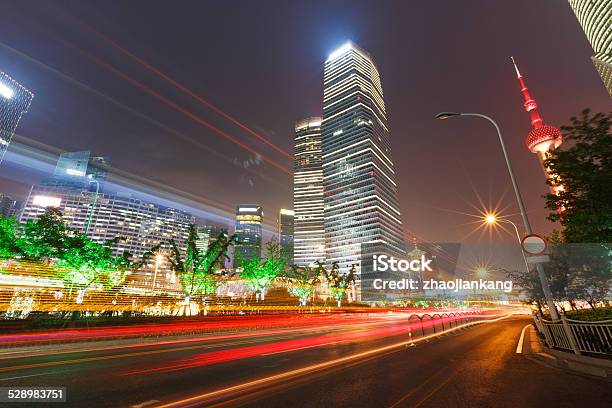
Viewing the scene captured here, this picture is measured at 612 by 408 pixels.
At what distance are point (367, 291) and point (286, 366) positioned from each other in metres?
193

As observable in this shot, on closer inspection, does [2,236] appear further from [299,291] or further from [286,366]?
[299,291]

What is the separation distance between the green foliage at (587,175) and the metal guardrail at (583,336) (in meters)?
4.19

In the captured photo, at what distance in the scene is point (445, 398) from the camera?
6.43 m

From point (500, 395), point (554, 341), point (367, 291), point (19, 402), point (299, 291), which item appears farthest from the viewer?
point (367, 291)

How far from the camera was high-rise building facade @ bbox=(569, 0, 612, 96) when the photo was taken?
121 meters

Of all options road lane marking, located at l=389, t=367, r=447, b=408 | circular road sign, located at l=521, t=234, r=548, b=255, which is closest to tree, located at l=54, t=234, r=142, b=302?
road lane marking, located at l=389, t=367, r=447, b=408

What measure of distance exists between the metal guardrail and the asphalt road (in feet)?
4.49

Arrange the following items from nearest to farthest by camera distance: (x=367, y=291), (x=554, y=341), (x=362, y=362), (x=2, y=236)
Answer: (x=362, y=362) → (x=554, y=341) → (x=2, y=236) → (x=367, y=291)

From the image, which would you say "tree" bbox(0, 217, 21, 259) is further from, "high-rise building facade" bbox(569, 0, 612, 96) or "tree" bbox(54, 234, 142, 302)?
"high-rise building facade" bbox(569, 0, 612, 96)

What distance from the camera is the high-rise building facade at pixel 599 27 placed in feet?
397

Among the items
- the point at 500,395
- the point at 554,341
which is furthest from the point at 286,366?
the point at 554,341

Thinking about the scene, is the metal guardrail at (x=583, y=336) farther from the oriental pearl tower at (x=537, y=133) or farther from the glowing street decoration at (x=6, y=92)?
the glowing street decoration at (x=6, y=92)

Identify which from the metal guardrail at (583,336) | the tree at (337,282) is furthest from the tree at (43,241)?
the tree at (337,282)

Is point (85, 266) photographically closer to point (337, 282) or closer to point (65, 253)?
point (65, 253)
